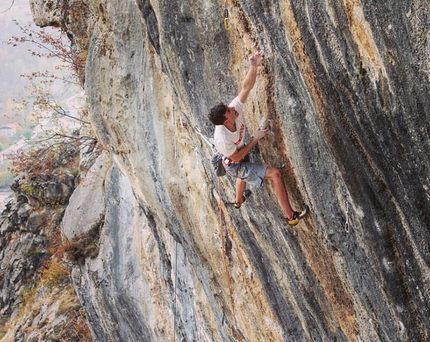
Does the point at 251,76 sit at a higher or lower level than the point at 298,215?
higher

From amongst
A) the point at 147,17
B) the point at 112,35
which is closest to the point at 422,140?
the point at 147,17

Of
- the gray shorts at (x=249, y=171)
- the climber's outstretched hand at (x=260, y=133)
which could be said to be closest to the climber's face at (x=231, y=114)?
the climber's outstretched hand at (x=260, y=133)


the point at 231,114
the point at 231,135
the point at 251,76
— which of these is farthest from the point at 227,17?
the point at 231,135

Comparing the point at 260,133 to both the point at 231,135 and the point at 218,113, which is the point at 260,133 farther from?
the point at 218,113

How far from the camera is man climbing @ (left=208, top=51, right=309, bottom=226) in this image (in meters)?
4.86

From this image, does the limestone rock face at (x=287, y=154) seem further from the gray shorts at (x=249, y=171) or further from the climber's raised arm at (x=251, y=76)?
the gray shorts at (x=249, y=171)

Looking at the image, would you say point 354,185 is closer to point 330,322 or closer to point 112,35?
point 330,322

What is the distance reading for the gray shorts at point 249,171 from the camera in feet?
17.1

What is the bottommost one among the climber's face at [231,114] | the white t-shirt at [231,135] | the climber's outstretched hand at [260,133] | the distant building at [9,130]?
the climber's outstretched hand at [260,133]

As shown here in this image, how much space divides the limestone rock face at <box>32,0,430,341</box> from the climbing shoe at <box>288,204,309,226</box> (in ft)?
0.34

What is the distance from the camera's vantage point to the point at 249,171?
5301 mm

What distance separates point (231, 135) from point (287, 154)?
65 centimetres

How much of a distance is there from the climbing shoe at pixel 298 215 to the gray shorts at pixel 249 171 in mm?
534

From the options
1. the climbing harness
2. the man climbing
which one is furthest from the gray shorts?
the climbing harness
